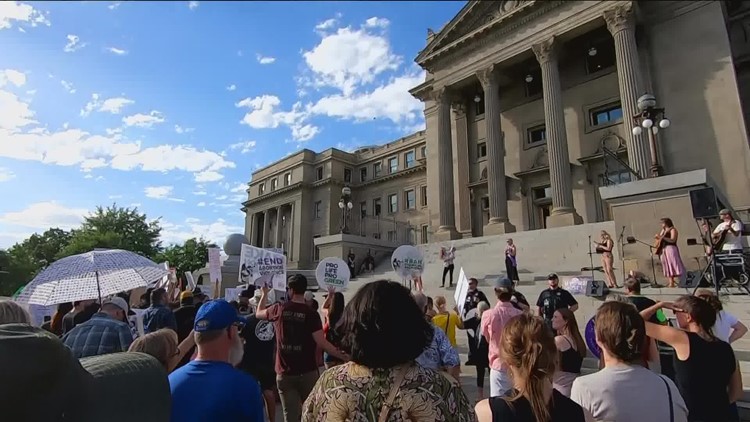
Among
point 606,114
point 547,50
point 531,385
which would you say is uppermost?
point 547,50

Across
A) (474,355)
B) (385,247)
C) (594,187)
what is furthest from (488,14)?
(474,355)

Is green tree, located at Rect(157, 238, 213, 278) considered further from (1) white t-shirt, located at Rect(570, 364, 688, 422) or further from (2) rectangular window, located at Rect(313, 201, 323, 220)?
(1) white t-shirt, located at Rect(570, 364, 688, 422)

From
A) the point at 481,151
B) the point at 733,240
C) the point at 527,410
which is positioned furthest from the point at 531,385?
the point at 481,151

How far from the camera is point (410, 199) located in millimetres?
49000

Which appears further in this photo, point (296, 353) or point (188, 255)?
point (188, 255)

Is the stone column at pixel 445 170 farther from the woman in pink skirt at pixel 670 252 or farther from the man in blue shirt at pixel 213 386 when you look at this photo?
the man in blue shirt at pixel 213 386

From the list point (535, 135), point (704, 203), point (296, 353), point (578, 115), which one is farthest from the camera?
point (535, 135)

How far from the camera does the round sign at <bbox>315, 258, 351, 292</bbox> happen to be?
33.3 feet

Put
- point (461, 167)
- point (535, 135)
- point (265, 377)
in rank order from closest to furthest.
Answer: point (265, 377) < point (535, 135) < point (461, 167)

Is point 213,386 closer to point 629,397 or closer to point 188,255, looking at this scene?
point 629,397

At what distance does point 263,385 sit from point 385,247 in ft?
76.4

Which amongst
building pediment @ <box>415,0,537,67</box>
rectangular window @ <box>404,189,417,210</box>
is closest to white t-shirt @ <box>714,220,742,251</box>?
building pediment @ <box>415,0,537,67</box>

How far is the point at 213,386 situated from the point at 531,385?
5.46 ft

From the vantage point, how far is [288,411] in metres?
4.86
